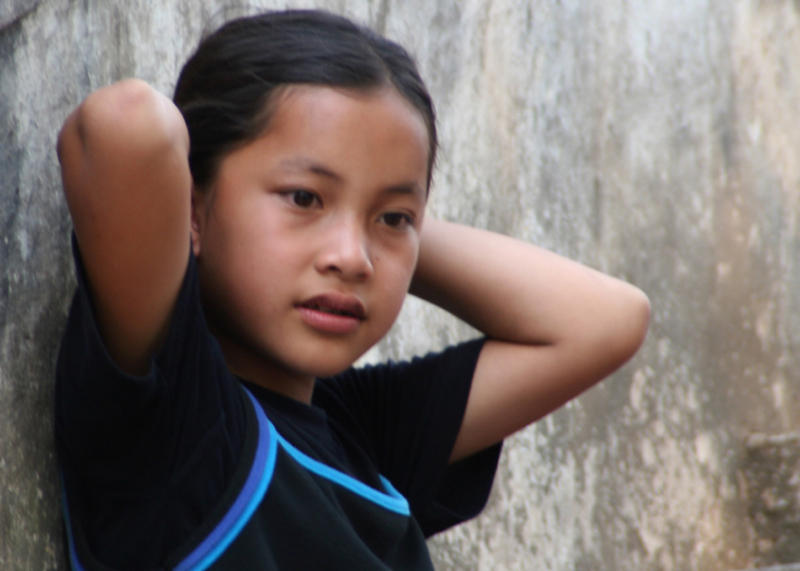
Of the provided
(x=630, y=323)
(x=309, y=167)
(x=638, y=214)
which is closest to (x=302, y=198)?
(x=309, y=167)

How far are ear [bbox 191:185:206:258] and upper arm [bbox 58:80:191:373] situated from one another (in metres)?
0.20

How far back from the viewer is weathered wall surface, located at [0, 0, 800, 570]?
2.26 m

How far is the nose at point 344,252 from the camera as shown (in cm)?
118

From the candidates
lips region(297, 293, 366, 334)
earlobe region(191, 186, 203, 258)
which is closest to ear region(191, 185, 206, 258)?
earlobe region(191, 186, 203, 258)

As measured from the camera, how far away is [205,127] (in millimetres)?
1254

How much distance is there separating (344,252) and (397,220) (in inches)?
5.0

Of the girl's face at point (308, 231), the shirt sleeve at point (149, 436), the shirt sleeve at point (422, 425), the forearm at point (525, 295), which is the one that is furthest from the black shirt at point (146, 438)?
the forearm at point (525, 295)

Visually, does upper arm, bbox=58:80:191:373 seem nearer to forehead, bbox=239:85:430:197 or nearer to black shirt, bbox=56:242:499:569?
black shirt, bbox=56:242:499:569

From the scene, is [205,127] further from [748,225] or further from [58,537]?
[748,225]

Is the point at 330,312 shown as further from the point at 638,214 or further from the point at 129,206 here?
the point at 638,214

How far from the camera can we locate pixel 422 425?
1.49 metres

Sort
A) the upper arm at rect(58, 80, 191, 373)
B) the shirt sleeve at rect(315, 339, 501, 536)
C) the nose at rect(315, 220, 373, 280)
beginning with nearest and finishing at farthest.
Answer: the upper arm at rect(58, 80, 191, 373), the nose at rect(315, 220, 373, 280), the shirt sleeve at rect(315, 339, 501, 536)

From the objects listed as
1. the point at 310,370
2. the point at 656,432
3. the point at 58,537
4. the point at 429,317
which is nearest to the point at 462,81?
the point at 429,317

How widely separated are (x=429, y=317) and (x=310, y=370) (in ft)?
3.23
